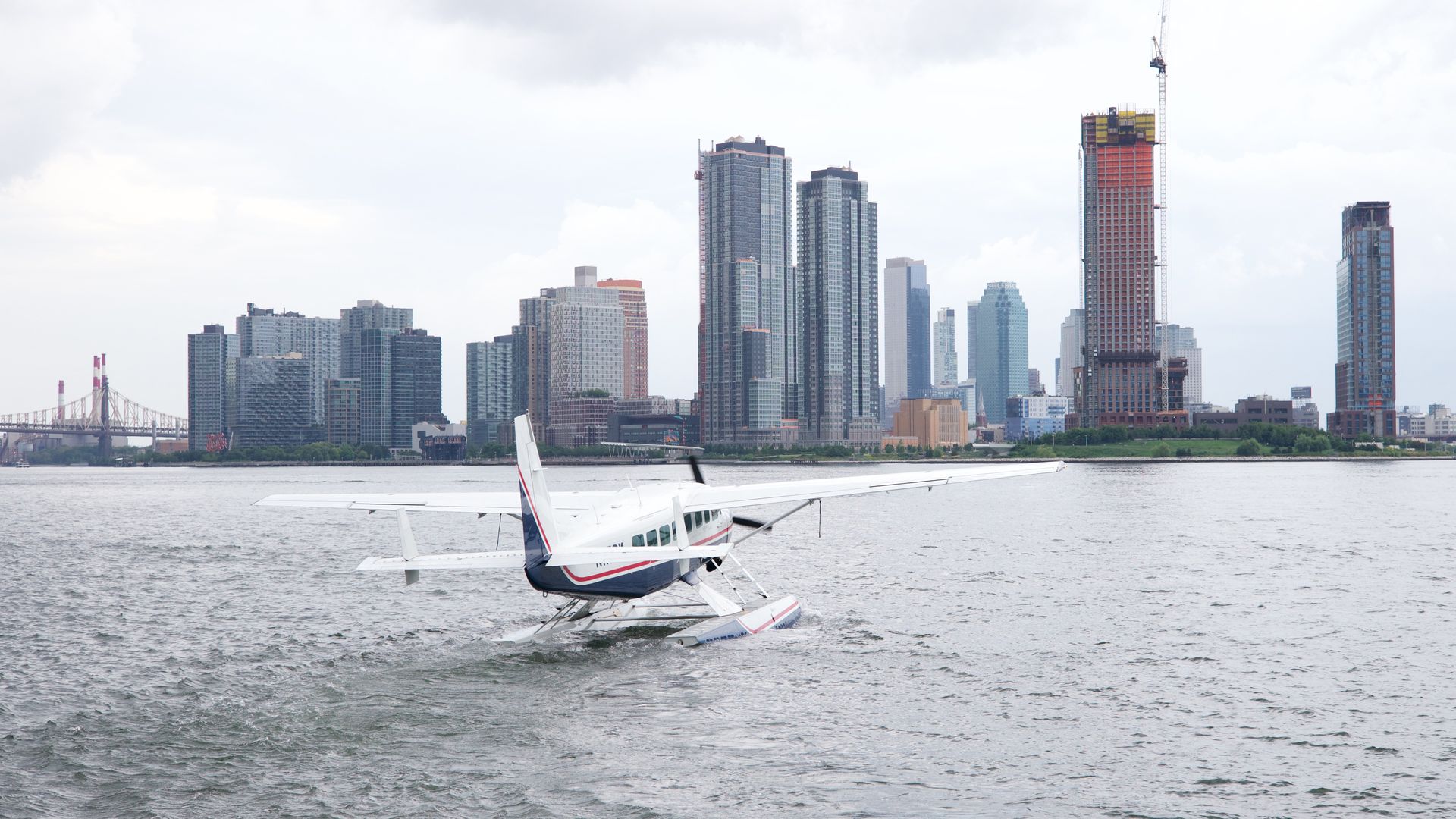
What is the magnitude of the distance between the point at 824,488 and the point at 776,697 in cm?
645

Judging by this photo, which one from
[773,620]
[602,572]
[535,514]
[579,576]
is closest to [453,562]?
[535,514]

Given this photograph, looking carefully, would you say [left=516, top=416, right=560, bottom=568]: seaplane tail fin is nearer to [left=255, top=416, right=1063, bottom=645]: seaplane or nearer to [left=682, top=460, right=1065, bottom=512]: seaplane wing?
[left=255, top=416, right=1063, bottom=645]: seaplane

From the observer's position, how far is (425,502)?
2581cm

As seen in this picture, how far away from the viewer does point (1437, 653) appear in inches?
938

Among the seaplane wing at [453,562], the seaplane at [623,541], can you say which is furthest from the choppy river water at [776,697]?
the seaplane wing at [453,562]

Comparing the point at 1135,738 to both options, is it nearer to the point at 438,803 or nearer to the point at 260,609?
the point at 438,803

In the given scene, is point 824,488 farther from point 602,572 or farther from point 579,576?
point 579,576

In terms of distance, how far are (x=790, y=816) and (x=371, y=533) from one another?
5256 cm

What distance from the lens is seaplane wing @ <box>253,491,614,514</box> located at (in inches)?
978

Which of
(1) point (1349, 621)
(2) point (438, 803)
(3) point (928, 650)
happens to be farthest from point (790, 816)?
(1) point (1349, 621)

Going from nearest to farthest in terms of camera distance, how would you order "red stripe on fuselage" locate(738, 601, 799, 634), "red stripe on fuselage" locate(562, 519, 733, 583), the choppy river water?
the choppy river water
"red stripe on fuselage" locate(562, 519, 733, 583)
"red stripe on fuselage" locate(738, 601, 799, 634)

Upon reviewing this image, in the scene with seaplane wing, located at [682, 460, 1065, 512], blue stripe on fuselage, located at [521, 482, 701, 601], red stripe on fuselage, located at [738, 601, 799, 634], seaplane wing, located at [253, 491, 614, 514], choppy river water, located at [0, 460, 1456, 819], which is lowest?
choppy river water, located at [0, 460, 1456, 819]

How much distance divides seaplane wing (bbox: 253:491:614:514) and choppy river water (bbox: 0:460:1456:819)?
266 cm

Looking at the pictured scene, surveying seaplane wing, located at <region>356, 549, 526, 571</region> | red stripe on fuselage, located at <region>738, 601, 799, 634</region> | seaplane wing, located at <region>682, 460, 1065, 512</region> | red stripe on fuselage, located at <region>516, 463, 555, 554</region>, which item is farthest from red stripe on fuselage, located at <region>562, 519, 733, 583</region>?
red stripe on fuselage, located at <region>738, 601, 799, 634</region>
